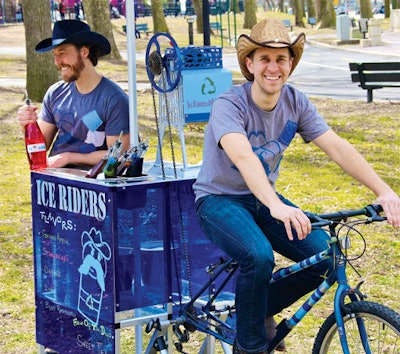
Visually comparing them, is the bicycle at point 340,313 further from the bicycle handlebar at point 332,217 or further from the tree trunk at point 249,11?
the tree trunk at point 249,11

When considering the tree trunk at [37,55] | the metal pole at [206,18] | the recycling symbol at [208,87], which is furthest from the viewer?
the tree trunk at [37,55]

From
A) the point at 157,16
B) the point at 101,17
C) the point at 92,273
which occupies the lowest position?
the point at 92,273

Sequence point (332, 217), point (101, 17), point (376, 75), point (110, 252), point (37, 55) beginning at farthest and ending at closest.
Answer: point (101, 17) → point (37, 55) → point (376, 75) → point (110, 252) → point (332, 217)

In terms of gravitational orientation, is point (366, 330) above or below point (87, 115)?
below

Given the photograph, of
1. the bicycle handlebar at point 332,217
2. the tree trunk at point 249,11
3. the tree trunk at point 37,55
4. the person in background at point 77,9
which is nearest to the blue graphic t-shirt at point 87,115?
the bicycle handlebar at point 332,217

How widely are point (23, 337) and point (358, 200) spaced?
173 inches

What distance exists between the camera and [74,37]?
4957 millimetres

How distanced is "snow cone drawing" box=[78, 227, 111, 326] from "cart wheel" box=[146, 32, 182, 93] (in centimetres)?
87

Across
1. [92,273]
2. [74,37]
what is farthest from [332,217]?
[74,37]

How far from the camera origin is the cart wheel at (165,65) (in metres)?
4.84

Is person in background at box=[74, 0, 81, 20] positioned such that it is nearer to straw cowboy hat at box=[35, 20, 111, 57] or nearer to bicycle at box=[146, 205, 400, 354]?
straw cowboy hat at box=[35, 20, 111, 57]

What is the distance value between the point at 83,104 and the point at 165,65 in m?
0.46

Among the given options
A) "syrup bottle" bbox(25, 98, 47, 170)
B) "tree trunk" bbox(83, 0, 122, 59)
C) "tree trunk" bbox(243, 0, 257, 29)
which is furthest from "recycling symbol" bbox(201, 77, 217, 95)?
"tree trunk" bbox(243, 0, 257, 29)

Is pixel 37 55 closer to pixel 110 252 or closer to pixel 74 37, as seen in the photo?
pixel 74 37
